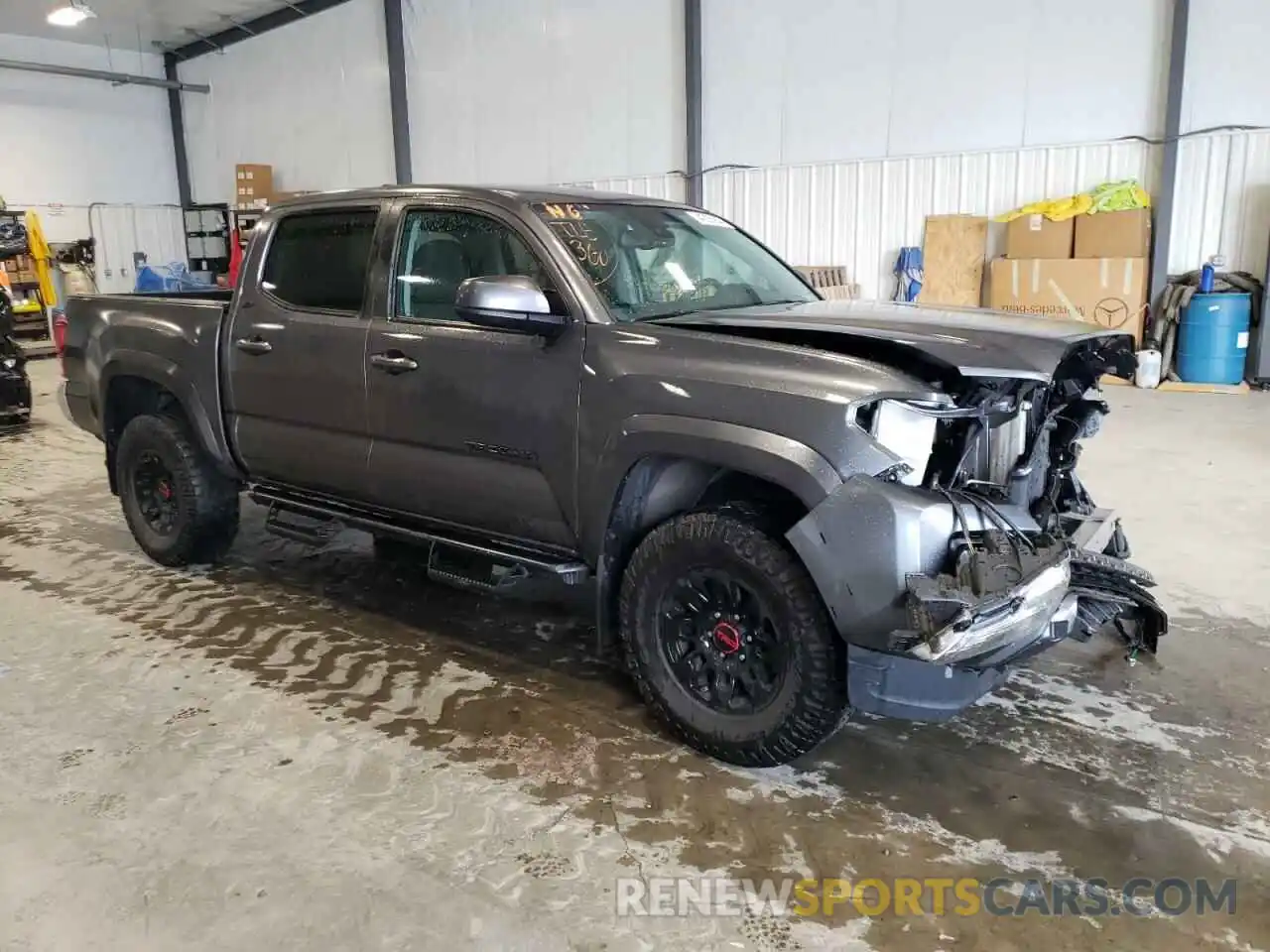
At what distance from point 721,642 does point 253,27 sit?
18955 mm

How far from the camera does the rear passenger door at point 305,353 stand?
3.78m

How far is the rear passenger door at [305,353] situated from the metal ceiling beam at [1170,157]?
28.9 ft

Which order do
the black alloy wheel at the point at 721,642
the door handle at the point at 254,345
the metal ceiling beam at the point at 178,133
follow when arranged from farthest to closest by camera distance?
the metal ceiling beam at the point at 178,133
the door handle at the point at 254,345
the black alloy wheel at the point at 721,642

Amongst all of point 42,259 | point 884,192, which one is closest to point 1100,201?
point 884,192

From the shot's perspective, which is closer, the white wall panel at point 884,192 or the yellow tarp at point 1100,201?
the yellow tarp at point 1100,201

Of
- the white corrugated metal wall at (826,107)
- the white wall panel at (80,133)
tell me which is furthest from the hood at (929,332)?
the white wall panel at (80,133)

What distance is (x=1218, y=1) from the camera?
926cm

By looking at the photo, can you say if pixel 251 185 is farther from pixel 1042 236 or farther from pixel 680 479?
pixel 680 479

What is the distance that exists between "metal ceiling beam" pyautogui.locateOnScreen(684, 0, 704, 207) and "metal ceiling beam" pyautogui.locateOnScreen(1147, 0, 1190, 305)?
5312 millimetres

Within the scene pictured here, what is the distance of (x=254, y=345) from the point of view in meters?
4.07

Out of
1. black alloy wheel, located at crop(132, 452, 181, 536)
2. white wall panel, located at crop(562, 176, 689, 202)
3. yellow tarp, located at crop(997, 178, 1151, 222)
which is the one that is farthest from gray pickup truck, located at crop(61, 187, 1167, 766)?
white wall panel, located at crop(562, 176, 689, 202)

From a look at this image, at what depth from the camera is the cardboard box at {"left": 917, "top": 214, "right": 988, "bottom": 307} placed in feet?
35.6

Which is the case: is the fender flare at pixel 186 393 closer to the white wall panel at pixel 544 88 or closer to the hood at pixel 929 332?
the hood at pixel 929 332

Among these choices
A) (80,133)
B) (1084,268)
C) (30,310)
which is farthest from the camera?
(80,133)
